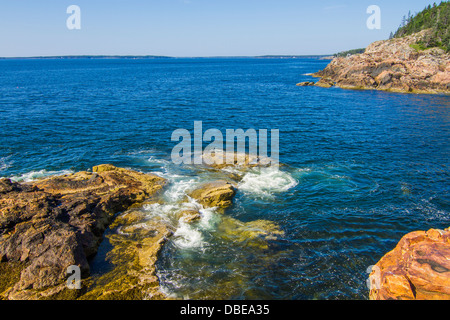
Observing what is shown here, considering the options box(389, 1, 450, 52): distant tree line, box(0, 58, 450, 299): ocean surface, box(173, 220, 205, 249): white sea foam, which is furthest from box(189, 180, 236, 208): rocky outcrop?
box(389, 1, 450, 52): distant tree line

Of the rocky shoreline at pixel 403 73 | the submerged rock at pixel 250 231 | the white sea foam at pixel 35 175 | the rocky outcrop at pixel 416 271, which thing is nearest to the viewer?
the rocky outcrop at pixel 416 271

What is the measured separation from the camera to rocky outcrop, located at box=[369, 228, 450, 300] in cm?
1272

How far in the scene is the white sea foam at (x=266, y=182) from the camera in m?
29.1

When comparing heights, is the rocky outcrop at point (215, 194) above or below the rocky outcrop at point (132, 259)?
above

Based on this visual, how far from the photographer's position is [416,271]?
1338cm

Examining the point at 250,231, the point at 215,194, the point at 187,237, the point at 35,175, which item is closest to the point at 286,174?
the point at 215,194

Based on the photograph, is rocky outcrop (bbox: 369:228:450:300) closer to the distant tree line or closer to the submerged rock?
the submerged rock

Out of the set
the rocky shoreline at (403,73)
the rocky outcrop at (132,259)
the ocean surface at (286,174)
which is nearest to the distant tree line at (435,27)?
the rocky shoreline at (403,73)

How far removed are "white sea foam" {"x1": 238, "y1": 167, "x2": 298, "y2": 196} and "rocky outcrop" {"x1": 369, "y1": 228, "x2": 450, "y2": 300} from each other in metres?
14.1

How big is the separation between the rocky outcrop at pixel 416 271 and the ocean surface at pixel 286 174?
2.59 m

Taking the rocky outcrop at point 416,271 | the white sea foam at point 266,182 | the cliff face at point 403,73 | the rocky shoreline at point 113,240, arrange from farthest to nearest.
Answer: the cliff face at point 403,73 < the white sea foam at point 266,182 < the rocky shoreline at point 113,240 < the rocky outcrop at point 416,271

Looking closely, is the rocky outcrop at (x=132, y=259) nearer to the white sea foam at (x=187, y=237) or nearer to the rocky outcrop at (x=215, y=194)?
the white sea foam at (x=187, y=237)

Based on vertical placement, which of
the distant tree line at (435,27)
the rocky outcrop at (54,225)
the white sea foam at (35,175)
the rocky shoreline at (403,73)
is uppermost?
the distant tree line at (435,27)
